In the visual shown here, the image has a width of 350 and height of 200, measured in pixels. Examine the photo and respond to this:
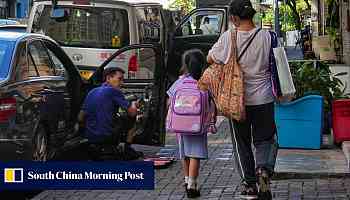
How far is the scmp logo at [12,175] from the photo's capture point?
7.17 meters

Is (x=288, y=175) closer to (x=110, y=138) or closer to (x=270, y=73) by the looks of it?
(x=270, y=73)

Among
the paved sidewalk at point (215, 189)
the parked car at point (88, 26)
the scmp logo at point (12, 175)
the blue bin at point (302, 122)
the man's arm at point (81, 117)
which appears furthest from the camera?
the parked car at point (88, 26)

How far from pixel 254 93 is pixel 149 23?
9.43m

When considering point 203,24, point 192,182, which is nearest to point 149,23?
point 203,24

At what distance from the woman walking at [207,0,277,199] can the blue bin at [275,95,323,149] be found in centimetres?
274

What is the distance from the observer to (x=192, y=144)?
739cm

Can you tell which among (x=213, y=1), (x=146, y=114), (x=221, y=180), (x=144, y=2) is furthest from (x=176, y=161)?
(x=213, y=1)

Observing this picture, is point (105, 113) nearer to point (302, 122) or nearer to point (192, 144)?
point (192, 144)

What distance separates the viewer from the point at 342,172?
26.4ft

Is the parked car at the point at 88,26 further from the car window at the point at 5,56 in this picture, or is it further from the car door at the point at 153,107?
the car window at the point at 5,56

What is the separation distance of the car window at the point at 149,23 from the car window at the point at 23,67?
6247mm

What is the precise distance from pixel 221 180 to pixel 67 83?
232cm

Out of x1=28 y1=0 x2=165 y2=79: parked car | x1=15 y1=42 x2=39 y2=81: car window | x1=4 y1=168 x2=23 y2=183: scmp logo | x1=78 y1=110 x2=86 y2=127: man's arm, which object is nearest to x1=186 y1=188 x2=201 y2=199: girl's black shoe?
x1=4 y1=168 x2=23 y2=183: scmp logo

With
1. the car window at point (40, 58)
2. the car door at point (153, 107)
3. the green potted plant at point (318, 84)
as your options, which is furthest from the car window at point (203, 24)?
the car window at point (40, 58)
